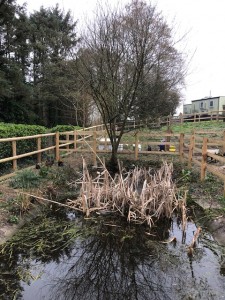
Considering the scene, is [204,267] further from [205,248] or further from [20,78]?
[20,78]

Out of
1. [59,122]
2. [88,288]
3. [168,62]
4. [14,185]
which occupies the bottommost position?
[88,288]

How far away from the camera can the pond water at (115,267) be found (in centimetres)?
288

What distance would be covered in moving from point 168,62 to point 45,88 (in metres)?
14.2

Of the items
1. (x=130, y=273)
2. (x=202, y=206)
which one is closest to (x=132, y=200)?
(x=202, y=206)

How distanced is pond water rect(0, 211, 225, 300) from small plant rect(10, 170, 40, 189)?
1.72 m

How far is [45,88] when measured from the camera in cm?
2109

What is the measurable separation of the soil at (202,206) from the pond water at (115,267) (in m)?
0.25

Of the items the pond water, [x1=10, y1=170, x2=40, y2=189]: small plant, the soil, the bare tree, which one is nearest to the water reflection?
the pond water

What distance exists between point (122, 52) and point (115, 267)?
6.52 m

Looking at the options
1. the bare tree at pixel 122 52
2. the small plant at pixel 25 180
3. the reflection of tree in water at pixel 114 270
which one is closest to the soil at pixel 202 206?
the small plant at pixel 25 180

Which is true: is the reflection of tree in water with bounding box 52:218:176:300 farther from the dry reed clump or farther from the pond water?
the dry reed clump

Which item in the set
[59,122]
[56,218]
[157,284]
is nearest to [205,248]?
[157,284]

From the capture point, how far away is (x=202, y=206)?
204 inches

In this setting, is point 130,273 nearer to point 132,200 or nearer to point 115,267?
point 115,267
